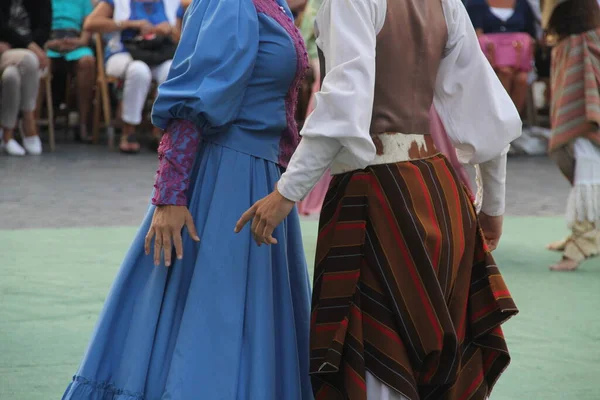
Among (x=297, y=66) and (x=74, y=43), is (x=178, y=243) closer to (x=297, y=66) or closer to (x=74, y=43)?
(x=297, y=66)

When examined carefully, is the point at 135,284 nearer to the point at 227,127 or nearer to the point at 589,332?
the point at 227,127

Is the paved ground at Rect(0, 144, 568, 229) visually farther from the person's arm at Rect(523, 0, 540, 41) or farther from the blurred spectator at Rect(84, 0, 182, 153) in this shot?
the person's arm at Rect(523, 0, 540, 41)

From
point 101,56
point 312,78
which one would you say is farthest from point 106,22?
point 312,78

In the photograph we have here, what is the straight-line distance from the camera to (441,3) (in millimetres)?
2262

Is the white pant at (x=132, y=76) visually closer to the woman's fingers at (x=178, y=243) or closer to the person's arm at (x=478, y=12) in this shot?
the person's arm at (x=478, y=12)

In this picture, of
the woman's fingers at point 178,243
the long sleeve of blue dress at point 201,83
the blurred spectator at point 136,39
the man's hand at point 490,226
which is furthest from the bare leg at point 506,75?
the woman's fingers at point 178,243

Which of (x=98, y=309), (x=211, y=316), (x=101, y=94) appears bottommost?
(x=101, y=94)

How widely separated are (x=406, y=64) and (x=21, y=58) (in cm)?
671

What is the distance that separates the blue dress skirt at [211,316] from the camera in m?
2.31

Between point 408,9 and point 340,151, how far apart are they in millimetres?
341

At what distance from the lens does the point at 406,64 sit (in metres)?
2.17

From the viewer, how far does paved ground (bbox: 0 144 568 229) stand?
6113mm

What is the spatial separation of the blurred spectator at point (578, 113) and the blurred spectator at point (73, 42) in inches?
208

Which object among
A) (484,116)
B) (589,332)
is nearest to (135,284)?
(484,116)
